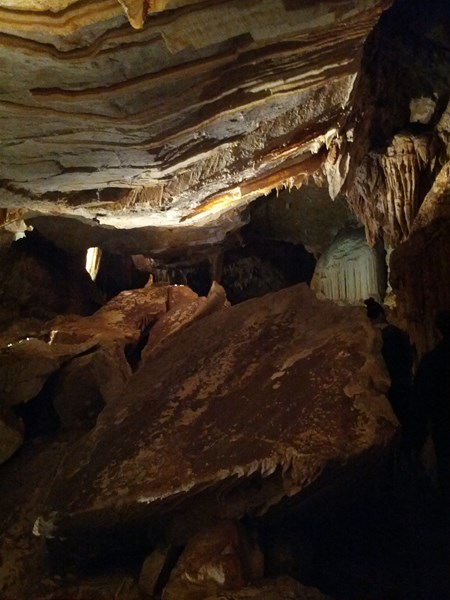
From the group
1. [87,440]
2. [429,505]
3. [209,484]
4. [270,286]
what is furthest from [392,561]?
[270,286]

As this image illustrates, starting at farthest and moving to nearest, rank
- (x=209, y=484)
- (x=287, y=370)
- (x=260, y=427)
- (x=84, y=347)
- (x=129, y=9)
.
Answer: (x=84, y=347)
(x=287, y=370)
(x=260, y=427)
(x=209, y=484)
(x=129, y=9)

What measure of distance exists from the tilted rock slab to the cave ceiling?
1598 millimetres

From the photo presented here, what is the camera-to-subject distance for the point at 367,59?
4465 mm

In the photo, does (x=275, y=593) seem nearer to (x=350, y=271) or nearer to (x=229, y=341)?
(x=229, y=341)

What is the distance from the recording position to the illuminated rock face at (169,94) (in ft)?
8.17

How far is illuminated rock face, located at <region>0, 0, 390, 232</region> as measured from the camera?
8.17 ft

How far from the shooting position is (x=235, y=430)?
3432 mm

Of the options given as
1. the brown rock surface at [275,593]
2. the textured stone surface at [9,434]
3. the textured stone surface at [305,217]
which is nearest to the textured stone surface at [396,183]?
the textured stone surface at [305,217]

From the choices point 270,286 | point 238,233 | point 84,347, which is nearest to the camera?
point 84,347

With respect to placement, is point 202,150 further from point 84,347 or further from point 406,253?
point 84,347

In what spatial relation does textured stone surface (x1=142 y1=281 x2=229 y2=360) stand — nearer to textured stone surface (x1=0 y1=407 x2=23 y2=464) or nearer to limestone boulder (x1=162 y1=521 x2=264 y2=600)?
textured stone surface (x1=0 y1=407 x2=23 y2=464)

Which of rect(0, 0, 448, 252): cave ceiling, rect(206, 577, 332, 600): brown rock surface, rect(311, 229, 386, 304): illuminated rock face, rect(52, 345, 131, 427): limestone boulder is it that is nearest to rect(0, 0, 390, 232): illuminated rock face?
rect(0, 0, 448, 252): cave ceiling

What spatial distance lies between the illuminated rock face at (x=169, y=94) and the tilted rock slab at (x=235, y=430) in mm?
1674

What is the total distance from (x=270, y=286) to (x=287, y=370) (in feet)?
20.1
